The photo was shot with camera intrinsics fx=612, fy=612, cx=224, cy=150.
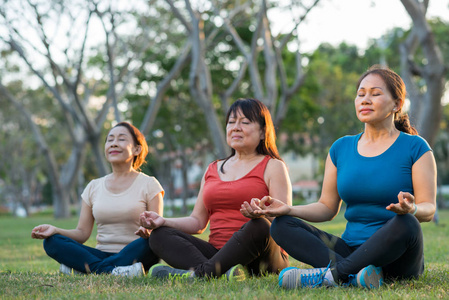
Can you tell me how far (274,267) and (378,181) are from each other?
111 cm

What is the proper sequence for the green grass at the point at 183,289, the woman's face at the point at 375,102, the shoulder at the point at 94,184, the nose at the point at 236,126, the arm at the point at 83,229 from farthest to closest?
the shoulder at the point at 94,184
the arm at the point at 83,229
the nose at the point at 236,126
the woman's face at the point at 375,102
the green grass at the point at 183,289

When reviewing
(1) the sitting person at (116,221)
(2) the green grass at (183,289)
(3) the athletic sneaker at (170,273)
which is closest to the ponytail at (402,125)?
(2) the green grass at (183,289)

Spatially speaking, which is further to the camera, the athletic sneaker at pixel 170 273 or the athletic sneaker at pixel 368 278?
the athletic sneaker at pixel 170 273

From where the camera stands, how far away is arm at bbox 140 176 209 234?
14.6 feet

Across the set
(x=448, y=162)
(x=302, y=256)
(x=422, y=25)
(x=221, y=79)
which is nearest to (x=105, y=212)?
(x=302, y=256)

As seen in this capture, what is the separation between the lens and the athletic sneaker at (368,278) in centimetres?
363

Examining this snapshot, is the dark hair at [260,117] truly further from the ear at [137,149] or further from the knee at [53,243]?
the knee at [53,243]

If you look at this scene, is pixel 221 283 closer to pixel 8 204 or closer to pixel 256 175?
pixel 256 175

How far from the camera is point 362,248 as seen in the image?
12.1 feet

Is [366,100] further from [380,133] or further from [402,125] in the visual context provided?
[402,125]

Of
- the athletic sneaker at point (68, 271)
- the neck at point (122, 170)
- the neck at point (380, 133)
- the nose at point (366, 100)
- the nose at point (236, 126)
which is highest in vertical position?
the nose at point (366, 100)

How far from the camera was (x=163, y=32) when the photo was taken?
21.1 m

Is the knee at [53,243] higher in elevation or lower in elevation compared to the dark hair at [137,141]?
lower

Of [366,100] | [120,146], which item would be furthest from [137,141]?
[366,100]
